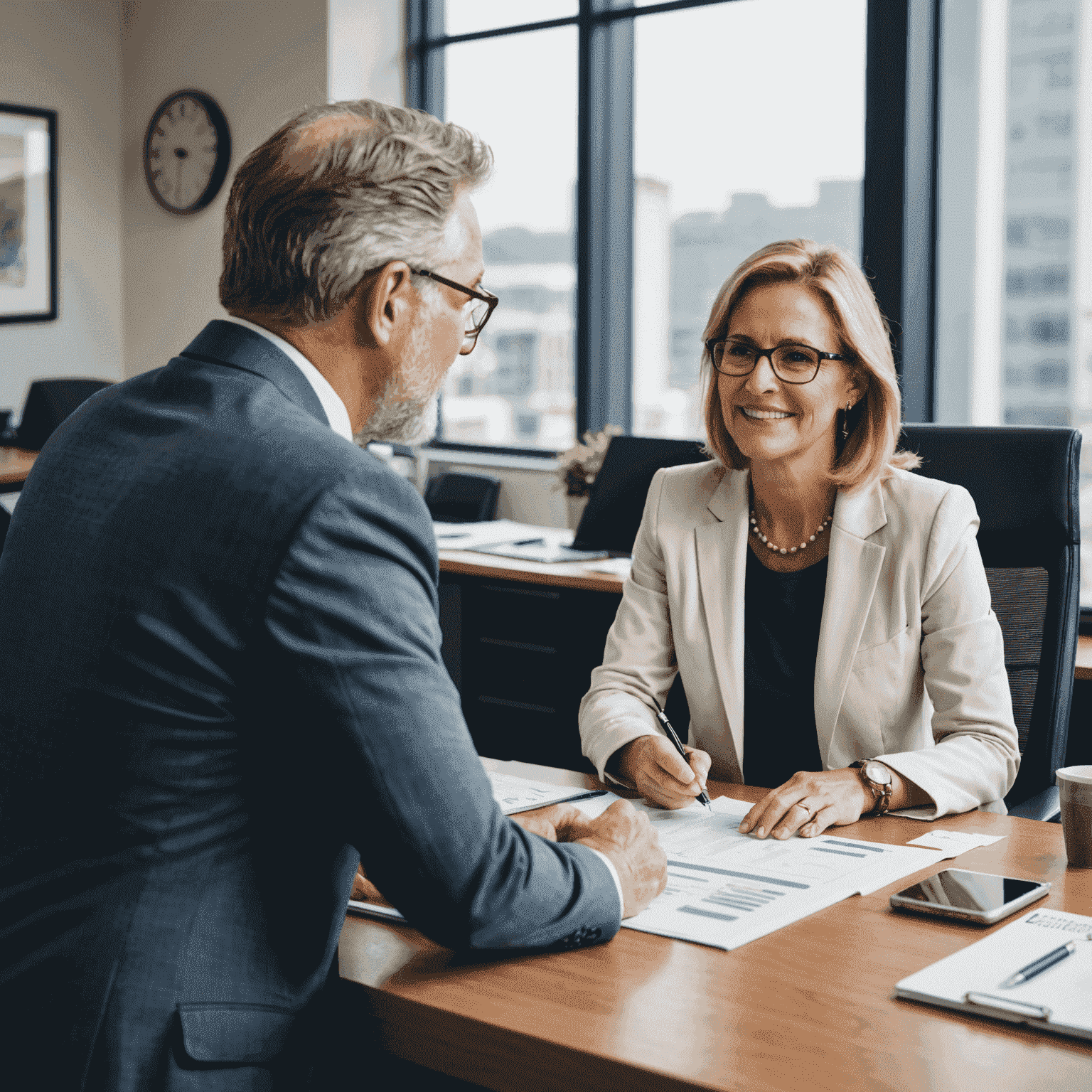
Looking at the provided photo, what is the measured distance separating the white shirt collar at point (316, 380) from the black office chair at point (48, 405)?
4.23m

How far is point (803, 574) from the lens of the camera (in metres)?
2.02

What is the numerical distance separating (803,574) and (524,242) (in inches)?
155

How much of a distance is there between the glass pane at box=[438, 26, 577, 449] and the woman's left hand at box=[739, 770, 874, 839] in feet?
13.1

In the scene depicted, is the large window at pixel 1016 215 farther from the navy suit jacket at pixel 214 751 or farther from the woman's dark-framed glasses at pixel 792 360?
the navy suit jacket at pixel 214 751

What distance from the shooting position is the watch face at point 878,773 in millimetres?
1583

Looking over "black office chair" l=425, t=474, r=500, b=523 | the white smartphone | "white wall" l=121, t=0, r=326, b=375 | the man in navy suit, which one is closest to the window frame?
"white wall" l=121, t=0, r=326, b=375

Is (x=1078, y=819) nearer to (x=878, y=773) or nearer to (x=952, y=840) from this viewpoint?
(x=952, y=840)

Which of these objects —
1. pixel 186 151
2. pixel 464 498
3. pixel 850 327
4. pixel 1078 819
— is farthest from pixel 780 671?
pixel 186 151

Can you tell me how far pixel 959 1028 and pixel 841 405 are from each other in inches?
46.7

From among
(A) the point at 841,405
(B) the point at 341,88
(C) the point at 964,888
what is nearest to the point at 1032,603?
(A) the point at 841,405

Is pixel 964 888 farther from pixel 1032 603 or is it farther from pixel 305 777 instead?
pixel 1032 603

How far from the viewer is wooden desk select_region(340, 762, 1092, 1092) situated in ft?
3.09

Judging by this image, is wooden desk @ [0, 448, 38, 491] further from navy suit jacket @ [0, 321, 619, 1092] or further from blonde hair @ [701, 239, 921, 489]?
navy suit jacket @ [0, 321, 619, 1092]

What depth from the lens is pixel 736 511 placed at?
6.75ft
